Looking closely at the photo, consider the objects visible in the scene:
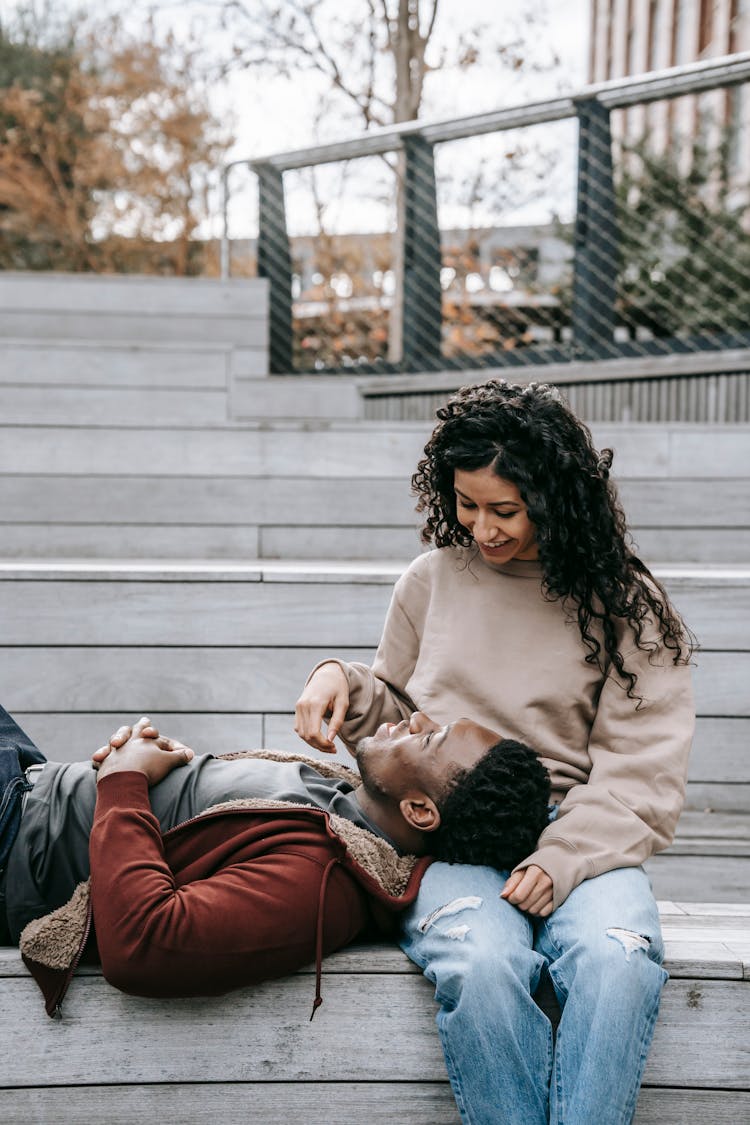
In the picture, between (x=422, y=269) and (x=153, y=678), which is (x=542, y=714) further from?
(x=422, y=269)

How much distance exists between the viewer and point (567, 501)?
1.81m

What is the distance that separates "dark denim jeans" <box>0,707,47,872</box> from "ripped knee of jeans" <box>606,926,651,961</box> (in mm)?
888

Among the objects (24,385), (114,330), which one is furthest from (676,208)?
(24,385)

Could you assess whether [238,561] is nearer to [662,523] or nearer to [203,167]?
[662,523]

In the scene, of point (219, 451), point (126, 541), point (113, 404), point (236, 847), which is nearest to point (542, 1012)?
point (236, 847)

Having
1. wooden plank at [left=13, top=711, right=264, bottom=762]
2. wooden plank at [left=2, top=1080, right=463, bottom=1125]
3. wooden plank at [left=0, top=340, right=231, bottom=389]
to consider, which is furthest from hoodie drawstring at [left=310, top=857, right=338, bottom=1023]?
wooden plank at [left=0, top=340, right=231, bottom=389]

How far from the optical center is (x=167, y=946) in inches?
55.9

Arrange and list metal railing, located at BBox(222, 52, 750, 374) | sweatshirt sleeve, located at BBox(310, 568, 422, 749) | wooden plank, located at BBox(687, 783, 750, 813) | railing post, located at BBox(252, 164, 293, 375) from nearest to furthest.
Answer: sweatshirt sleeve, located at BBox(310, 568, 422, 749) → wooden plank, located at BBox(687, 783, 750, 813) → metal railing, located at BBox(222, 52, 750, 374) → railing post, located at BBox(252, 164, 293, 375)

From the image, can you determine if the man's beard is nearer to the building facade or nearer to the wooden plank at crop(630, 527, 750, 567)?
the wooden plank at crop(630, 527, 750, 567)

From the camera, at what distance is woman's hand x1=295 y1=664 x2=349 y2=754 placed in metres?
1.75

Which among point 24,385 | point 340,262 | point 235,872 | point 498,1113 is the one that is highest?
point 340,262

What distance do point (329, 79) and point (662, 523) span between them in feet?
15.2

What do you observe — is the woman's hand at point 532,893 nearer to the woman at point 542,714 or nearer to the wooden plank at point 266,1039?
the woman at point 542,714

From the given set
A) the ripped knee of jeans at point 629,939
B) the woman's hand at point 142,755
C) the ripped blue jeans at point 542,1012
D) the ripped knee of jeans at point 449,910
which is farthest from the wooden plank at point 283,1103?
the woman's hand at point 142,755
